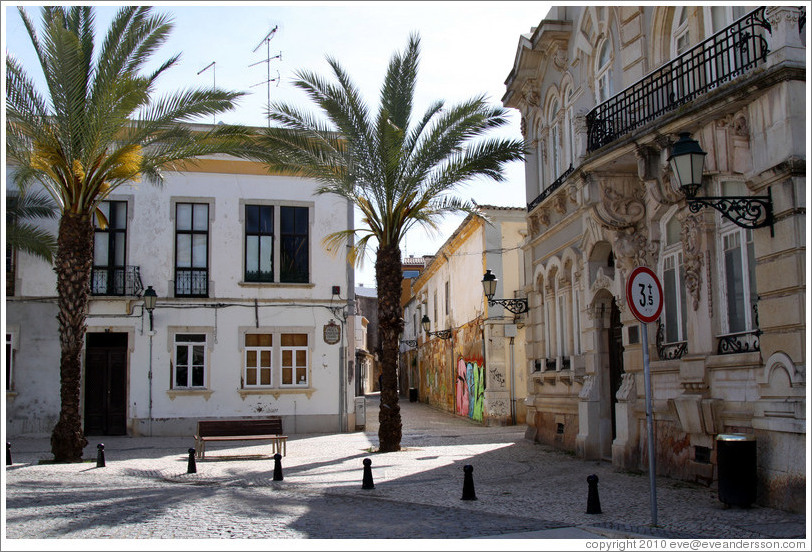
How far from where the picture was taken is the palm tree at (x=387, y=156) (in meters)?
17.0

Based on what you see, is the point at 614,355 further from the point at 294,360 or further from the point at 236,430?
the point at 294,360

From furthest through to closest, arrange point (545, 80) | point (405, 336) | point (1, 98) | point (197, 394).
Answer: point (405, 336) → point (197, 394) → point (545, 80) → point (1, 98)

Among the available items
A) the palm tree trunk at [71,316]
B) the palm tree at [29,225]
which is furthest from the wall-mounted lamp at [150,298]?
the palm tree trunk at [71,316]

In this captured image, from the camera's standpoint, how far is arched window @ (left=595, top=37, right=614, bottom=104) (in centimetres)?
1493

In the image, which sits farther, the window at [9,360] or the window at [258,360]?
the window at [258,360]

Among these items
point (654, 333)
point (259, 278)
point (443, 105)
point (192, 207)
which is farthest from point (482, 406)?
point (654, 333)

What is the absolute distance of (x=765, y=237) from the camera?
31.1 feet

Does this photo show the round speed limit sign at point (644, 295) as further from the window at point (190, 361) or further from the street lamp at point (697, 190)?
the window at point (190, 361)

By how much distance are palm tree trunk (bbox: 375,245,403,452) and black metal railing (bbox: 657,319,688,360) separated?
6.09 m

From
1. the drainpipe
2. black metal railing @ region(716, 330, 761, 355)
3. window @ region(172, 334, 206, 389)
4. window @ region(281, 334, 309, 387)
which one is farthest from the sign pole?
the drainpipe

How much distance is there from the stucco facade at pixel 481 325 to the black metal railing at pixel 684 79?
9.48 metres

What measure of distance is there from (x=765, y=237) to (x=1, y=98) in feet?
32.3

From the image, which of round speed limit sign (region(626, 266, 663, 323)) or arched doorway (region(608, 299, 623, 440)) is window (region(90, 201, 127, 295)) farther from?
round speed limit sign (region(626, 266, 663, 323))

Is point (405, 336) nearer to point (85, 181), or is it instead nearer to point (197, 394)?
point (197, 394)
